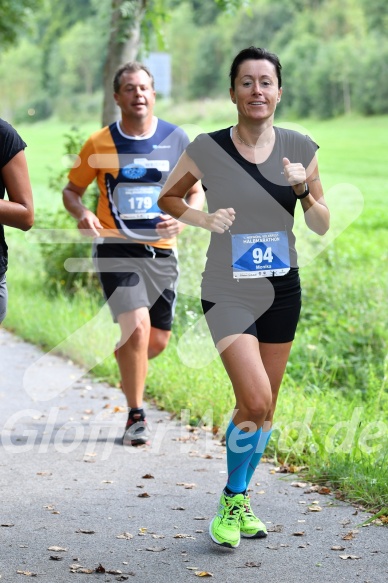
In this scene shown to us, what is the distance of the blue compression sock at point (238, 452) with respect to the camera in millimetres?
4898

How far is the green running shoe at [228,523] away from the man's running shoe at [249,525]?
6 centimetres

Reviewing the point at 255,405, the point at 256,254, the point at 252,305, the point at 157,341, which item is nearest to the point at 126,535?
the point at 255,405

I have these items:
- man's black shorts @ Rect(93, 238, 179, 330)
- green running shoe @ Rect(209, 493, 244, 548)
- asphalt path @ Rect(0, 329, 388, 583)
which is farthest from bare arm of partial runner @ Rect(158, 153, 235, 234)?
man's black shorts @ Rect(93, 238, 179, 330)

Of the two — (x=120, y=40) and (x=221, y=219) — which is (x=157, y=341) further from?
(x=120, y=40)

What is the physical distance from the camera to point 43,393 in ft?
28.1

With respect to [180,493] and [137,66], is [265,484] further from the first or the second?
[137,66]

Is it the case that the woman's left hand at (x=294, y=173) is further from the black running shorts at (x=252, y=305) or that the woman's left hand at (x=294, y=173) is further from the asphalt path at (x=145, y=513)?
the asphalt path at (x=145, y=513)

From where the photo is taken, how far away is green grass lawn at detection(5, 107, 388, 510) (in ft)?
21.2

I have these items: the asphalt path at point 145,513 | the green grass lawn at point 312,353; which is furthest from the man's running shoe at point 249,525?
the green grass lawn at point 312,353

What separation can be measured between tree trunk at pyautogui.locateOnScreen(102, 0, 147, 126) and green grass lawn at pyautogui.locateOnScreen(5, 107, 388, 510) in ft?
5.99

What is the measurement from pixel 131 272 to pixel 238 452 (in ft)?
7.61

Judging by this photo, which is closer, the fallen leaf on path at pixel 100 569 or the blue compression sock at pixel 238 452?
the fallen leaf on path at pixel 100 569

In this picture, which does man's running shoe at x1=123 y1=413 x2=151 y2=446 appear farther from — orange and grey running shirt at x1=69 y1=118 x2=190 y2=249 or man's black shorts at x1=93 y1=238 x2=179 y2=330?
orange and grey running shirt at x1=69 y1=118 x2=190 y2=249

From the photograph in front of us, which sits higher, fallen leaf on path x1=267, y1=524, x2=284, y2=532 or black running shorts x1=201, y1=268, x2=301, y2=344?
black running shorts x1=201, y1=268, x2=301, y2=344
